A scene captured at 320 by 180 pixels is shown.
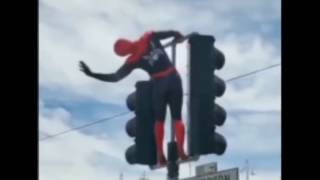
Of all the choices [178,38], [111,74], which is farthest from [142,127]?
[178,38]

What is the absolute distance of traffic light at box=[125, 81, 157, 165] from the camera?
42.3ft

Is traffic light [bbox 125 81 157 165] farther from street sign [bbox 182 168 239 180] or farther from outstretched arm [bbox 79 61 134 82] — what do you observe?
street sign [bbox 182 168 239 180]

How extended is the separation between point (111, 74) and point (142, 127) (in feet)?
5.87

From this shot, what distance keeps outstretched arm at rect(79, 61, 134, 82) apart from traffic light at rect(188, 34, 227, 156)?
111 cm

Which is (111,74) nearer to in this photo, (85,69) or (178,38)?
(85,69)

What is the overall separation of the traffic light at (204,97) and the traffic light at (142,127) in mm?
707

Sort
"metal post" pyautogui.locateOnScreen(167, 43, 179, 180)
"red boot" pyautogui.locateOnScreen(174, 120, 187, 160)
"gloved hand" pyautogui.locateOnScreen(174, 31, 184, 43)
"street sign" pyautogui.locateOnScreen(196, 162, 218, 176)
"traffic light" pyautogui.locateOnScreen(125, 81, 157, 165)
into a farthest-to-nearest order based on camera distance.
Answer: "gloved hand" pyautogui.locateOnScreen(174, 31, 184, 43)
"red boot" pyautogui.locateOnScreen(174, 120, 187, 160)
"metal post" pyautogui.locateOnScreen(167, 43, 179, 180)
"street sign" pyautogui.locateOnScreen(196, 162, 218, 176)
"traffic light" pyautogui.locateOnScreen(125, 81, 157, 165)

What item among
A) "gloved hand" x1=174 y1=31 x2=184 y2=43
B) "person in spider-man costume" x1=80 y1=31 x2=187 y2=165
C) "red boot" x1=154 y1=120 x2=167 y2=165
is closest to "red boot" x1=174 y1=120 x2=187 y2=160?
"person in spider-man costume" x1=80 y1=31 x2=187 y2=165
